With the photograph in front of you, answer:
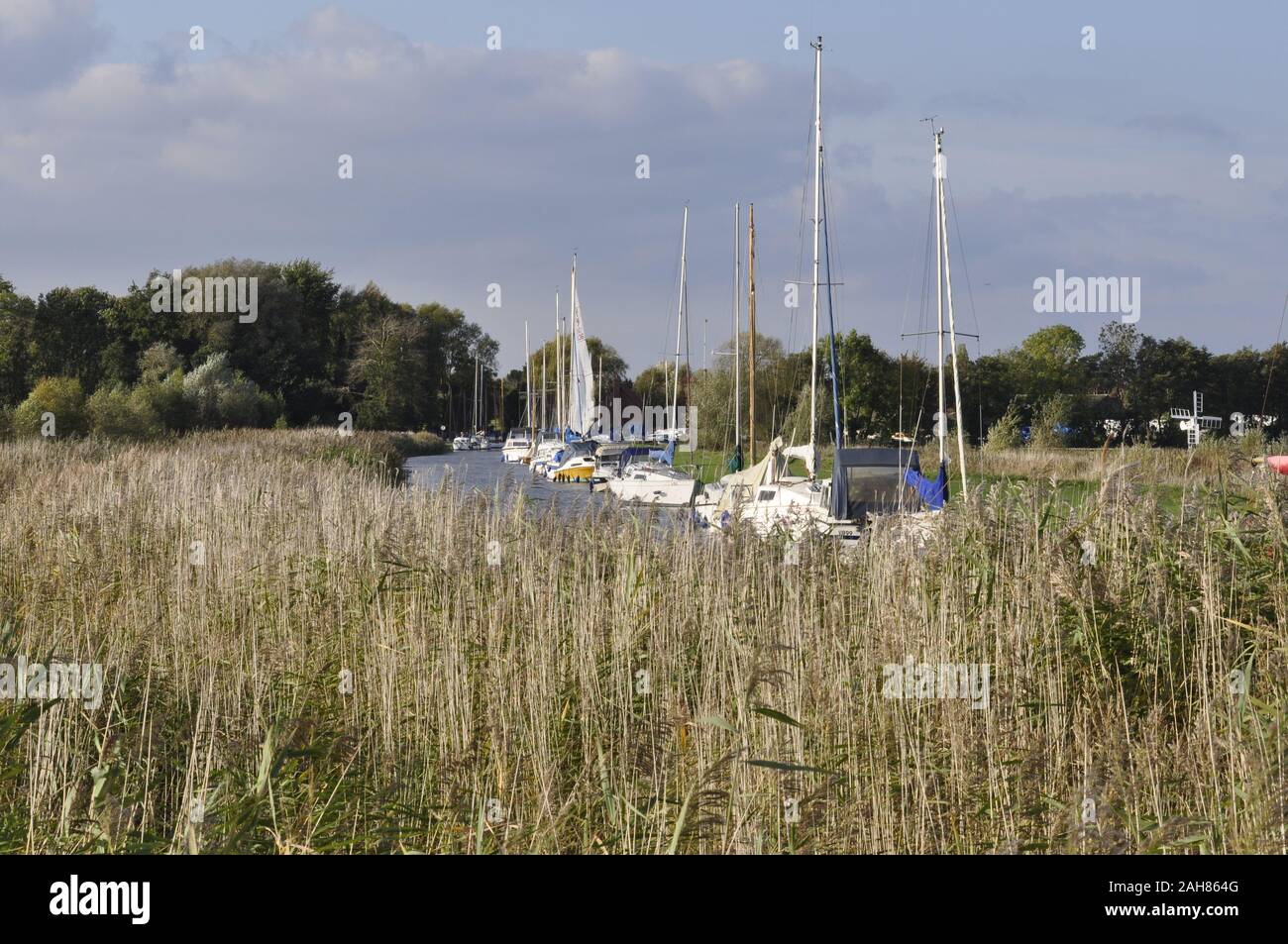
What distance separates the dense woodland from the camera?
45.9 meters

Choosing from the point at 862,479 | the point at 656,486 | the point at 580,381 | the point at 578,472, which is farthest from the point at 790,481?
the point at 580,381

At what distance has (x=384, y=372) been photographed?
230 feet

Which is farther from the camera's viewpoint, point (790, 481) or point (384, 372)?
point (384, 372)

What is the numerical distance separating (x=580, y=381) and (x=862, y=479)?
120ft

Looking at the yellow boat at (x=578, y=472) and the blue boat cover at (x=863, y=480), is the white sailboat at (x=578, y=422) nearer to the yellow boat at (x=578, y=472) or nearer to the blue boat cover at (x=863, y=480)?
the yellow boat at (x=578, y=472)

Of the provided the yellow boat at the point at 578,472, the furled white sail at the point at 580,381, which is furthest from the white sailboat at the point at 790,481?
the furled white sail at the point at 580,381

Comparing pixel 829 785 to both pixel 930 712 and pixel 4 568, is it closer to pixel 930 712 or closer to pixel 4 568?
pixel 930 712

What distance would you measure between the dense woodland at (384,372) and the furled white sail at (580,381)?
475 centimetres

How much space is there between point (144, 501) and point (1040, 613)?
1066 cm

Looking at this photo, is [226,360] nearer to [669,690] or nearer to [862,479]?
[862,479]

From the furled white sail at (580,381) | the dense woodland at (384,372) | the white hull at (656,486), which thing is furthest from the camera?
the furled white sail at (580,381)

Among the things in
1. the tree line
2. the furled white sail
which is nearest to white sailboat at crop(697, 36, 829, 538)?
the tree line

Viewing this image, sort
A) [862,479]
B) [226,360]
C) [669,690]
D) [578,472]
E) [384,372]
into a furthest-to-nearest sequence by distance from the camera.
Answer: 1. [384,372]
2. [226,360]
3. [578,472]
4. [862,479]
5. [669,690]

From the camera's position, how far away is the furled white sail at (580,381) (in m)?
51.5
